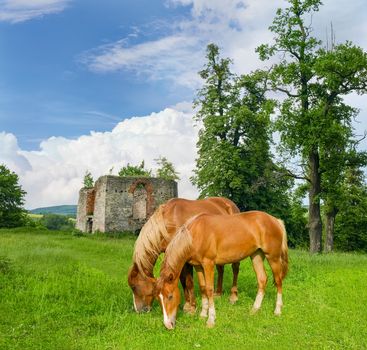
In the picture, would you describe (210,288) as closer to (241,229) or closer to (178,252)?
(178,252)

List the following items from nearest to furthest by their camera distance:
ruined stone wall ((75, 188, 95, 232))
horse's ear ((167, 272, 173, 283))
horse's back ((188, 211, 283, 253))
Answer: horse's ear ((167, 272, 173, 283)) → horse's back ((188, 211, 283, 253)) → ruined stone wall ((75, 188, 95, 232))

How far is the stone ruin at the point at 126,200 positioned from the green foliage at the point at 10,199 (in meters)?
11.3

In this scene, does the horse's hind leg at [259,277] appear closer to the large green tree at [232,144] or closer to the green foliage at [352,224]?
the large green tree at [232,144]

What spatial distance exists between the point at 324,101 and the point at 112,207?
60.0ft

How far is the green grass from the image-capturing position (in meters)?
7.29

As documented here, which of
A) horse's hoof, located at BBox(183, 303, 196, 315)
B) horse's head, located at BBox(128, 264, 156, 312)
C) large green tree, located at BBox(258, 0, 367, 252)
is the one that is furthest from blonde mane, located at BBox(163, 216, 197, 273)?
large green tree, located at BBox(258, 0, 367, 252)

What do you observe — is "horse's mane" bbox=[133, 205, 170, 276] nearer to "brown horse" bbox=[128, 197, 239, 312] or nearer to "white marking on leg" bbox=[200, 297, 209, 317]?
"brown horse" bbox=[128, 197, 239, 312]

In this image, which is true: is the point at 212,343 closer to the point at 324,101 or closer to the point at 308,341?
the point at 308,341

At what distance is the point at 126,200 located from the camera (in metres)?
35.2

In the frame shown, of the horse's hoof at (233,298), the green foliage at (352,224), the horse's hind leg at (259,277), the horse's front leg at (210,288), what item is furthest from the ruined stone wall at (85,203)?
the horse's front leg at (210,288)

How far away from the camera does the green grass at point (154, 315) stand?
7.29 metres

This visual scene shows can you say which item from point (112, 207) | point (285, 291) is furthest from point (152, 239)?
point (112, 207)

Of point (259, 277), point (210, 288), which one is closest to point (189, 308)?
point (210, 288)

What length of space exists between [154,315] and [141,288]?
0.60m
